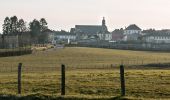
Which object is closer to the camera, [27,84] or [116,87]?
[116,87]

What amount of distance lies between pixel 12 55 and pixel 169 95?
92445 millimetres

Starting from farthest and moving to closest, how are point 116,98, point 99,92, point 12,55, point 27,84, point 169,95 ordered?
point 12,55
point 27,84
point 99,92
point 169,95
point 116,98

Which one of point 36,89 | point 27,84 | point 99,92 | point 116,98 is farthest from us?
point 27,84

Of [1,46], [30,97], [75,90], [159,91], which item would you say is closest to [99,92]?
[75,90]

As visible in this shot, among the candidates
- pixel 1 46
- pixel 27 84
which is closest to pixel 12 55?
pixel 1 46

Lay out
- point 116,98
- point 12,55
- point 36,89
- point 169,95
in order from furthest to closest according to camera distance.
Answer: point 12,55 → point 36,89 → point 169,95 → point 116,98

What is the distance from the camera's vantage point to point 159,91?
2138 centimetres

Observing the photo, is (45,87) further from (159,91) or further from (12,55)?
(12,55)

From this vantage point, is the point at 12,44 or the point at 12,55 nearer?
the point at 12,55

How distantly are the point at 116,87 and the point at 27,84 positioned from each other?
5.88 metres

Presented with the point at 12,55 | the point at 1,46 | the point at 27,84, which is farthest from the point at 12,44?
the point at 27,84

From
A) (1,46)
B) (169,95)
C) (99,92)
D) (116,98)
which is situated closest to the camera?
(116,98)

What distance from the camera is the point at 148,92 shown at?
830 inches

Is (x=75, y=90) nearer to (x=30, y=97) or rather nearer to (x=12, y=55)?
(x=30, y=97)
